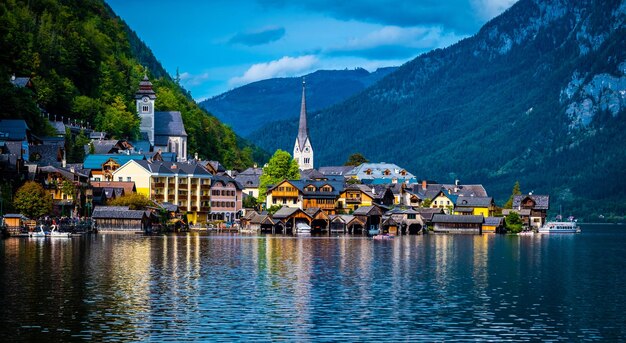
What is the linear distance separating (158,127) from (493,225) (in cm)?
6429

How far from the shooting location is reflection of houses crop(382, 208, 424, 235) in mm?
144875

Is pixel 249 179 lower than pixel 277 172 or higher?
lower

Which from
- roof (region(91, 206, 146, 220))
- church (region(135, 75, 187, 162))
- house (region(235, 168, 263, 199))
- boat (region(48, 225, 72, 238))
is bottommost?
boat (region(48, 225, 72, 238))

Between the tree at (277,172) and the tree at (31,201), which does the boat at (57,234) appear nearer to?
the tree at (31,201)

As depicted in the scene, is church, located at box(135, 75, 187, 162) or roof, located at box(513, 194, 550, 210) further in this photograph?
church, located at box(135, 75, 187, 162)

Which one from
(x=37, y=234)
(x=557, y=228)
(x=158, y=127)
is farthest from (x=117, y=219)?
(x=557, y=228)

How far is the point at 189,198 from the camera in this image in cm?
14850

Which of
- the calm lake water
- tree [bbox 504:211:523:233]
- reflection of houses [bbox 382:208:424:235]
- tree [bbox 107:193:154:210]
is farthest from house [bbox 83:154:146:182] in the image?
tree [bbox 504:211:523:233]

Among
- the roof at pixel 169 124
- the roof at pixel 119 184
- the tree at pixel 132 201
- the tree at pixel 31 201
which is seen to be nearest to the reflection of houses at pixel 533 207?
the roof at pixel 169 124

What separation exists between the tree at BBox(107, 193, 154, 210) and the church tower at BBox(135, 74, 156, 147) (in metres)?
50.6

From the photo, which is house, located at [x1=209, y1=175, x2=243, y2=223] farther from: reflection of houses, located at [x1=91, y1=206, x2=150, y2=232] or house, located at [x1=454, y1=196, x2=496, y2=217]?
house, located at [x1=454, y1=196, x2=496, y2=217]

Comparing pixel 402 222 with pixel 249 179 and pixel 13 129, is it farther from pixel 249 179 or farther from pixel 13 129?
pixel 13 129

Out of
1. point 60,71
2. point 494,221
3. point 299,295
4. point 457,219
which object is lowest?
point 299,295

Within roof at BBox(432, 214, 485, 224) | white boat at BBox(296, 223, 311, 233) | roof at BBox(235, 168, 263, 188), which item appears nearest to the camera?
white boat at BBox(296, 223, 311, 233)
